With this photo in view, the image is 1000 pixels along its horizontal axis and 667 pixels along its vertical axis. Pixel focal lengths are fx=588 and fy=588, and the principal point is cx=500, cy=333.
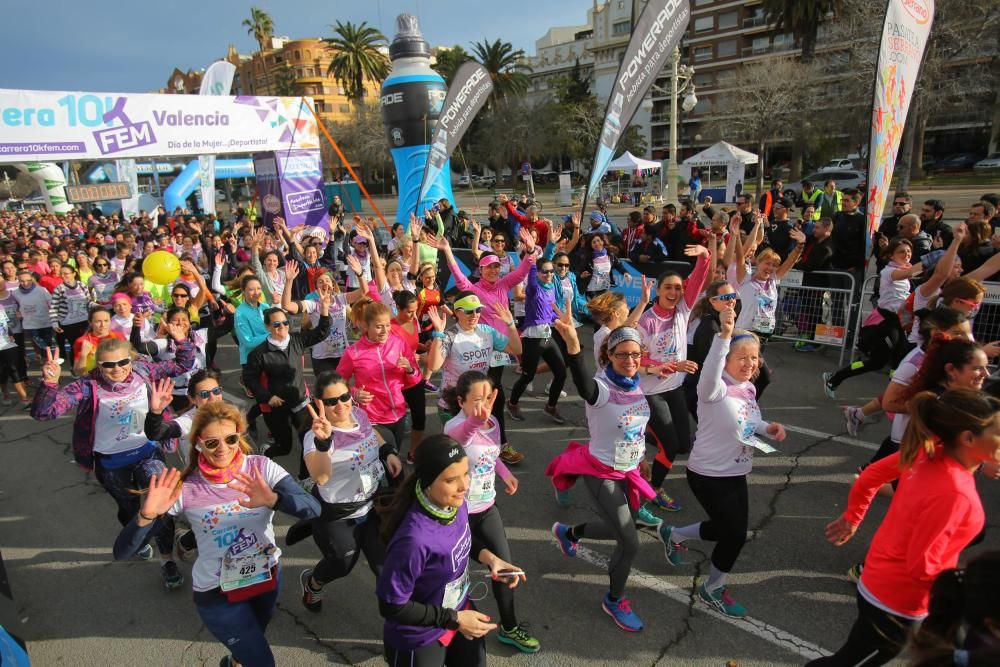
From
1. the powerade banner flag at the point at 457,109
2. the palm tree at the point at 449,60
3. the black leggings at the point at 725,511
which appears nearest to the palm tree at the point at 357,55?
the palm tree at the point at 449,60

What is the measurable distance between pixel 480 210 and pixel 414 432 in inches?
1261

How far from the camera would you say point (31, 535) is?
5.05 m

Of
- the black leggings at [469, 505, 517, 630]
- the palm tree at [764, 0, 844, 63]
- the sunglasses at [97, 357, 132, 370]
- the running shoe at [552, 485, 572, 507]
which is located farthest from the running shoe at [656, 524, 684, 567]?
the palm tree at [764, 0, 844, 63]

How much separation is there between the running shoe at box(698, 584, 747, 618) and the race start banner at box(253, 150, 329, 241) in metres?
14.7

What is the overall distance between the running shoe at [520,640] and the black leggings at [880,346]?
4740mm

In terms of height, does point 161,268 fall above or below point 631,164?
below

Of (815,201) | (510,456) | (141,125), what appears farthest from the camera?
(141,125)

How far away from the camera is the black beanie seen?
7.77ft

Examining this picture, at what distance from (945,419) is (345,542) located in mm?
3087

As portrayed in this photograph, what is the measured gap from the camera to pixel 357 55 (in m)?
50.5

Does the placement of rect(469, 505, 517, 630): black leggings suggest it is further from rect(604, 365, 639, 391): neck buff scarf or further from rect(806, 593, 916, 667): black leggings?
rect(806, 593, 916, 667): black leggings

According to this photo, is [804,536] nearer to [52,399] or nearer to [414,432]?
[414,432]

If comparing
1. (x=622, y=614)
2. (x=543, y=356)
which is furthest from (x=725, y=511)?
A: (x=543, y=356)

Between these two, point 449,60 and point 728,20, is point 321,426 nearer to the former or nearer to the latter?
point 449,60
